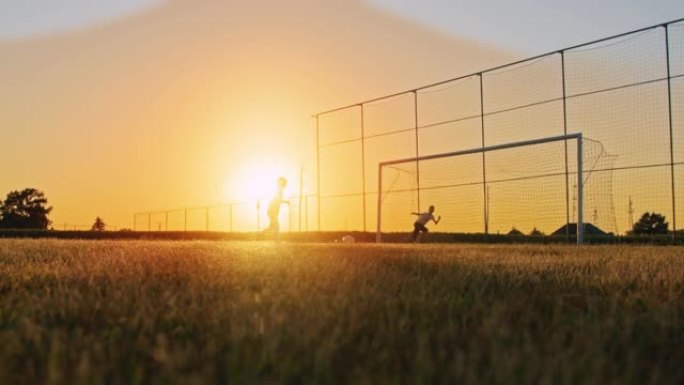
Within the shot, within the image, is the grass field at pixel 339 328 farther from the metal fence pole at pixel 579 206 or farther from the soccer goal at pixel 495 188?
the soccer goal at pixel 495 188

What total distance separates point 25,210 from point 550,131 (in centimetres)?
6285

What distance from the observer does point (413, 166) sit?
76.5ft

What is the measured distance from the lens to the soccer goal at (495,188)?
18.6 metres

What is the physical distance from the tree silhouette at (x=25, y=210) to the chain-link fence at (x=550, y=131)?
51.2 meters

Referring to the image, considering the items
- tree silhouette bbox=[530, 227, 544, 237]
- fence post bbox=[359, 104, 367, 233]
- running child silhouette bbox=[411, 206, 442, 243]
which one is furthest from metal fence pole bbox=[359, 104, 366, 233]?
tree silhouette bbox=[530, 227, 544, 237]

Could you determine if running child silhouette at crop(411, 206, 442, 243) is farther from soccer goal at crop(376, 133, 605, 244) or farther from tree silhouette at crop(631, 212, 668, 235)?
tree silhouette at crop(631, 212, 668, 235)

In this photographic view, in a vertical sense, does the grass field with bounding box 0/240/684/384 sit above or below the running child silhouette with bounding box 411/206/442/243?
below

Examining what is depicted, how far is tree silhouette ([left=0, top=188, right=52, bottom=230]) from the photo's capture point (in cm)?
6725

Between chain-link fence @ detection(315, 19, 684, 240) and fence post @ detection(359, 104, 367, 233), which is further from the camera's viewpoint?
fence post @ detection(359, 104, 367, 233)

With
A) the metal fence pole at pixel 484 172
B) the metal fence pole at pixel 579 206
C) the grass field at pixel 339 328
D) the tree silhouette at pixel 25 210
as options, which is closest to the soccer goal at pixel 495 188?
the metal fence pole at pixel 484 172

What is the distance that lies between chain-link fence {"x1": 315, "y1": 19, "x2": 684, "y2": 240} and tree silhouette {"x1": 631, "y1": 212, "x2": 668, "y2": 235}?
328 millimetres

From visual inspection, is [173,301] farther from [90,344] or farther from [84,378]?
[84,378]

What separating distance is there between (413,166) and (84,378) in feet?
72.8

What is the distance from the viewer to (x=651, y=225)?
18844 millimetres
